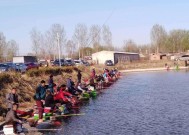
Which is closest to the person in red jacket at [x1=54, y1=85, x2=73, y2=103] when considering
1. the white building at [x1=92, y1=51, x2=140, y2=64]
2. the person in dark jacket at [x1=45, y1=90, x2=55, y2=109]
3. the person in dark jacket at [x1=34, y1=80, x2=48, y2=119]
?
the person in dark jacket at [x1=45, y1=90, x2=55, y2=109]

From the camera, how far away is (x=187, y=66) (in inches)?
3516

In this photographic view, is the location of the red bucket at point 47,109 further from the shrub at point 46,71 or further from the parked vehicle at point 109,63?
the parked vehicle at point 109,63

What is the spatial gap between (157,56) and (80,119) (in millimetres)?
91254

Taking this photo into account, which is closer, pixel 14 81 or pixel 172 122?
pixel 172 122

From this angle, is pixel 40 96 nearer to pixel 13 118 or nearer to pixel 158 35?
pixel 13 118

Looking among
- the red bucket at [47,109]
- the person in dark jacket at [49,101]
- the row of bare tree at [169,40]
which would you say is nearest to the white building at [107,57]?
the row of bare tree at [169,40]

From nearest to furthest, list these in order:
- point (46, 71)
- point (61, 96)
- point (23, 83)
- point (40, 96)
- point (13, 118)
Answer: point (13, 118) < point (40, 96) < point (61, 96) < point (23, 83) < point (46, 71)

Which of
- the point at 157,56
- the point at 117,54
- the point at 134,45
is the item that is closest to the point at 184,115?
the point at 117,54

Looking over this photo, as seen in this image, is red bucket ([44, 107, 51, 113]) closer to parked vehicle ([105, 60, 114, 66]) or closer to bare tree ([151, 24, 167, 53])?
parked vehicle ([105, 60, 114, 66])

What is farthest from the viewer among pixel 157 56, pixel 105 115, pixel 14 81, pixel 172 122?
pixel 157 56

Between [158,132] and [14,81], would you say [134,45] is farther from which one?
[158,132]

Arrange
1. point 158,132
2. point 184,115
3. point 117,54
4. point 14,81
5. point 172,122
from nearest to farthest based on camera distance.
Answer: point 158,132, point 172,122, point 184,115, point 14,81, point 117,54

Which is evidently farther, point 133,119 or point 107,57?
point 107,57

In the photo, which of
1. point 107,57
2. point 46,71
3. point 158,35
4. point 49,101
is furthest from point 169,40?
point 49,101
